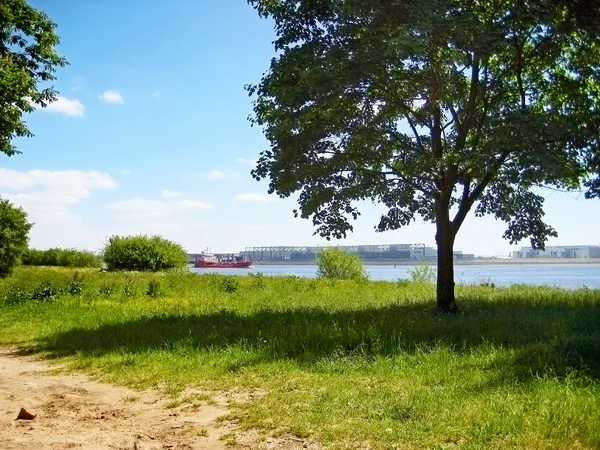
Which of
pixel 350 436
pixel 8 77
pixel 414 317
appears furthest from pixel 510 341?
pixel 8 77

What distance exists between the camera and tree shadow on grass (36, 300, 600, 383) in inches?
321

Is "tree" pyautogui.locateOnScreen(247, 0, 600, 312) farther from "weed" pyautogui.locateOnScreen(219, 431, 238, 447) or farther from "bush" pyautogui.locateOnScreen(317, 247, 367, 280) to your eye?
"bush" pyautogui.locateOnScreen(317, 247, 367, 280)

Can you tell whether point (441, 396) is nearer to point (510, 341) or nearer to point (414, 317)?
point (510, 341)

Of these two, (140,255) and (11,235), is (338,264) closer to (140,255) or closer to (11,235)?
(140,255)

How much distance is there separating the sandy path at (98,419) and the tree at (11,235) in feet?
63.4

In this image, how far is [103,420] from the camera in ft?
20.4

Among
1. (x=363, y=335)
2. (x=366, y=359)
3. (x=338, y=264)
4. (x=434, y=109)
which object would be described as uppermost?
(x=434, y=109)

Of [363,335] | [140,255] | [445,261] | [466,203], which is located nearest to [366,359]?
[363,335]

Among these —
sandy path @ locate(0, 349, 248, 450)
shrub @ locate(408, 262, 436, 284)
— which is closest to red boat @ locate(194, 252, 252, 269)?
shrub @ locate(408, 262, 436, 284)

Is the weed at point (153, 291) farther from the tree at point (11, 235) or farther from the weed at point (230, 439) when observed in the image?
the weed at point (230, 439)

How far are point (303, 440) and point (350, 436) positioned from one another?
444 mm

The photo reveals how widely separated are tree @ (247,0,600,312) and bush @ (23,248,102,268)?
26680mm

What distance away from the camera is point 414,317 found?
511 inches

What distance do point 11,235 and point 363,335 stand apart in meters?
21.2
